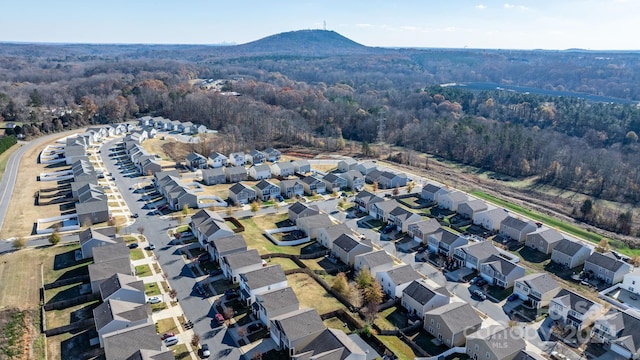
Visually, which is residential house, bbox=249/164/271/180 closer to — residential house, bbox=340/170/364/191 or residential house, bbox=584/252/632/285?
residential house, bbox=340/170/364/191

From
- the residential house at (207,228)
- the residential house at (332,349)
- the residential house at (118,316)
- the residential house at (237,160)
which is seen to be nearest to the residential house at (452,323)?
the residential house at (332,349)

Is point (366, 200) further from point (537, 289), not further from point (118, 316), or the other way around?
point (118, 316)

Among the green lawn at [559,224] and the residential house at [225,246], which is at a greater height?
the residential house at [225,246]

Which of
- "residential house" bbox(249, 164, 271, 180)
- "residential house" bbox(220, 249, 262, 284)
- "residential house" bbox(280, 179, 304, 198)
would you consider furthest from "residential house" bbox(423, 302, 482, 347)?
"residential house" bbox(249, 164, 271, 180)

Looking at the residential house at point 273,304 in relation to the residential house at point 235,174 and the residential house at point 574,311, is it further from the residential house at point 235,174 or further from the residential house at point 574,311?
the residential house at point 235,174

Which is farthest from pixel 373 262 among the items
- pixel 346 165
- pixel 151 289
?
pixel 346 165

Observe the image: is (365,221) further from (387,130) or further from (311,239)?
(387,130)
